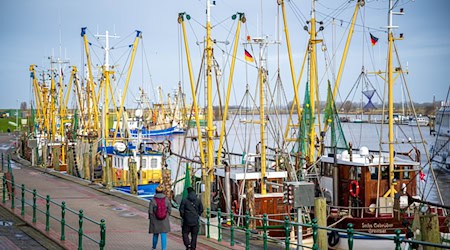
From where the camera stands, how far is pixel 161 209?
14484mm

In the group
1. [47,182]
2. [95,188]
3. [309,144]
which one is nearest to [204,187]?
[309,144]

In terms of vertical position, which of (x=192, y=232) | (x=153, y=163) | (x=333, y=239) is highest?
(x=192, y=232)

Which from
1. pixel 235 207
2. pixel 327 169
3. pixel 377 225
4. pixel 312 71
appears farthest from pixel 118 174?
pixel 377 225

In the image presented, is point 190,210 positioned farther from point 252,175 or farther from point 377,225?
point 252,175

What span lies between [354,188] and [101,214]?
30.7 ft

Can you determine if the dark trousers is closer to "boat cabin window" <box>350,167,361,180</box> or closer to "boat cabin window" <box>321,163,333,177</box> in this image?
"boat cabin window" <box>350,167,361,180</box>

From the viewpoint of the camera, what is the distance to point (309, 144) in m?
28.8

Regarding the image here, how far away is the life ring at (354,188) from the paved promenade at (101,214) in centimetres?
658

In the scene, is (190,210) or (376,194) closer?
(190,210)

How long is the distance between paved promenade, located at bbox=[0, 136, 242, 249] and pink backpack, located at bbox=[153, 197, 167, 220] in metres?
1.93

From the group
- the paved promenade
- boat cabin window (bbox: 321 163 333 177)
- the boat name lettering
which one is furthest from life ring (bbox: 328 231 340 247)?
the paved promenade

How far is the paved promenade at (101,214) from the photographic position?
16.8m

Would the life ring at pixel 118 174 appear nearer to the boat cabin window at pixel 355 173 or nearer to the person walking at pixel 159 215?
the boat cabin window at pixel 355 173

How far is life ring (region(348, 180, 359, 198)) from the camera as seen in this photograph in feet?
78.0
